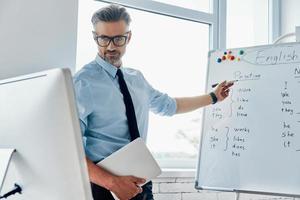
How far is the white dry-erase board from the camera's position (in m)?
1.99

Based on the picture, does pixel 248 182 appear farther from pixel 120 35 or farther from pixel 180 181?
pixel 120 35

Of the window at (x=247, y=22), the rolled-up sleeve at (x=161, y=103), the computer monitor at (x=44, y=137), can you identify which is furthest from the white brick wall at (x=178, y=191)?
the computer monitor at (x=44, y=137)

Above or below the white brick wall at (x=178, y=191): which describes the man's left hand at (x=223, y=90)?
above

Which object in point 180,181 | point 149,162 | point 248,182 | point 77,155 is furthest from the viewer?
point 180,181

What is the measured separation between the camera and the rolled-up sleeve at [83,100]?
65.0 inches

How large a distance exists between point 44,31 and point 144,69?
85 cm

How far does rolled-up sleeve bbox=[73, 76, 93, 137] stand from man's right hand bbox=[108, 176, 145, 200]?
0.34 metres

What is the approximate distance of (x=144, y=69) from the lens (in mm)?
2576

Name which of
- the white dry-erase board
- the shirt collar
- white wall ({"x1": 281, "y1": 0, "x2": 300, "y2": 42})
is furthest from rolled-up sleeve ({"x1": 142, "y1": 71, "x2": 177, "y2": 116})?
white wall ({"x1": 281, "y1": 0, "x2": 300, "y2": 42})

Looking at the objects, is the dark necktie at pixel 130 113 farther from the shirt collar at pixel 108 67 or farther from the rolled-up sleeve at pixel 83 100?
the rolled-up sleeve at pixel 83 100

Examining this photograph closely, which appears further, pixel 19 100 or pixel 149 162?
pixel 149 162

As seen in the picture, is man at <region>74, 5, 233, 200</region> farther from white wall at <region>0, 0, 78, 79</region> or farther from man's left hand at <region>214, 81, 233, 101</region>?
man's left hand at <region>214, 81, 233, 101</region>

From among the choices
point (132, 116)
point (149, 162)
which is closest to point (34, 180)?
point (149, 162)

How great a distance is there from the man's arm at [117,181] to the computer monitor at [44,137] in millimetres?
481
